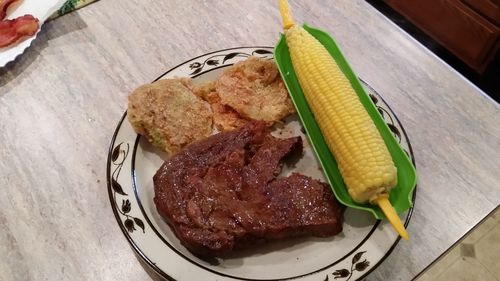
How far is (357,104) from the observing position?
3.99 ft

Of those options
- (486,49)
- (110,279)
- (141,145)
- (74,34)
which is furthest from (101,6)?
(486,49)

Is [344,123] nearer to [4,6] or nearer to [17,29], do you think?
[17,29]

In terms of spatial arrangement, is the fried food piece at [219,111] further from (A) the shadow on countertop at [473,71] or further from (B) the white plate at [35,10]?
(A) the shadow on countertop at [473,71]

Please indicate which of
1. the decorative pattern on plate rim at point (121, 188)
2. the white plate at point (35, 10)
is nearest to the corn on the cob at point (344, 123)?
the decorative pattern on plate rim at point (121, 188)

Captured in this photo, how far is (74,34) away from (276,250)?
1101mm

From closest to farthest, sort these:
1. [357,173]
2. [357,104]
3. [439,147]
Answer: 1. [357,173]
2. [357,104]
3. [439,147]

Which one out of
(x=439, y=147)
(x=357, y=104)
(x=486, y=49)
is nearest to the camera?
(x=357, y=104)

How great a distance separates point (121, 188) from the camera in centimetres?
120

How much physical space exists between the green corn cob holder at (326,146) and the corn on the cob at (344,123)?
3 centimetres

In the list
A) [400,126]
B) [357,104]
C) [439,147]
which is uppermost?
[357,104]

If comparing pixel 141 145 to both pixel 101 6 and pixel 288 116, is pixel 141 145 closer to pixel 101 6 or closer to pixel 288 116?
pixel 288 116

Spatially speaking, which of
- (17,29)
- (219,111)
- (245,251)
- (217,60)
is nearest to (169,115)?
(219,111)

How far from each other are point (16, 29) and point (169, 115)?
71 centimetres

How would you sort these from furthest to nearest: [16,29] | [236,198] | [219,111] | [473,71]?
[473,71] < [16,29] < [219,111] < [236,198]
